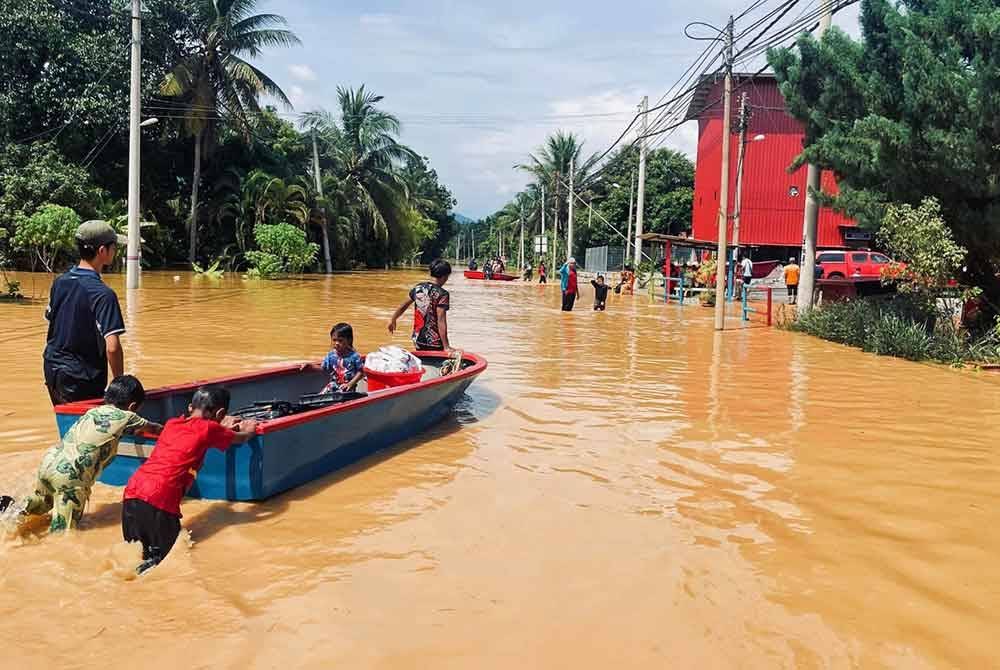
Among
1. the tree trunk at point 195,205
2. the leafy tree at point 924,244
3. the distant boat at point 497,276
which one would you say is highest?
the tree trunk at point 195,205

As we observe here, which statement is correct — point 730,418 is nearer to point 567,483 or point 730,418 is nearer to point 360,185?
point 567,483

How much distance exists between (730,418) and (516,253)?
74.7 m

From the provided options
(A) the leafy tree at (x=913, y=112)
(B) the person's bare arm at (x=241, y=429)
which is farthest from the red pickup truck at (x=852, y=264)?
(B) the person's bare arm at (x=241, y=429)

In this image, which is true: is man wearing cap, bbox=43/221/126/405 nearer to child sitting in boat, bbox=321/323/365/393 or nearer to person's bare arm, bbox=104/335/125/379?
person's bare arm, bbox=104/335/125/379

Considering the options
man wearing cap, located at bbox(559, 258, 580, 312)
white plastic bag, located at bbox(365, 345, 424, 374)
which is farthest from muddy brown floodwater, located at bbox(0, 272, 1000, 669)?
man wearing cap, located at bbox(559, 258, 580, 312)

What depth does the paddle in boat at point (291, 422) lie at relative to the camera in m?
5.09

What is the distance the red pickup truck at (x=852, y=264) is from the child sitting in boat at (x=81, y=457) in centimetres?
2590

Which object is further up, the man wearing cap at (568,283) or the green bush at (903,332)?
the man wearing cap at (568,283)

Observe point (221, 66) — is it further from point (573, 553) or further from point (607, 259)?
point (573, 553)

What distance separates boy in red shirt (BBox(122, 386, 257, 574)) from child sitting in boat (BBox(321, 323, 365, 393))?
2448 millimetres

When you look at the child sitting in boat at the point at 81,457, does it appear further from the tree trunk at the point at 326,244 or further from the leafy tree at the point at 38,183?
the tree trunk at the point at 326,244

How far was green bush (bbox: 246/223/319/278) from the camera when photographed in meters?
34.7

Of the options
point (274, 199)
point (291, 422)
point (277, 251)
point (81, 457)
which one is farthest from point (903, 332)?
point (274, 199)

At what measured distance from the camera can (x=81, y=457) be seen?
4.57 metres
